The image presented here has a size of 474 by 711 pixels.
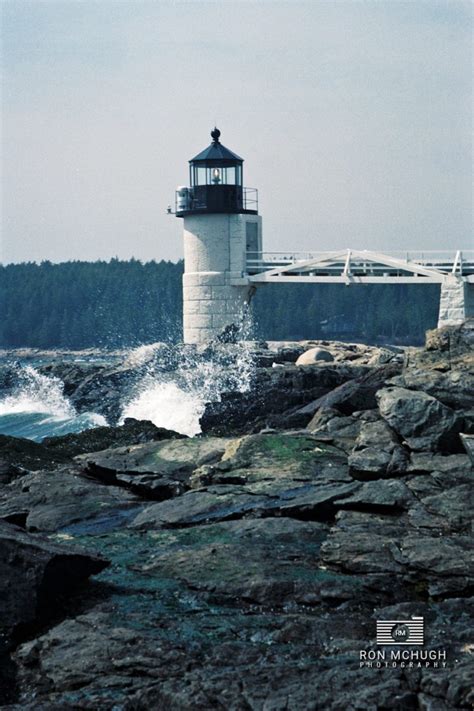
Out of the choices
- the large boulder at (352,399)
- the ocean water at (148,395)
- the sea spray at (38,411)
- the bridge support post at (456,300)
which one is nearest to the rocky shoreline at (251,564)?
the large boulder at (352,399)

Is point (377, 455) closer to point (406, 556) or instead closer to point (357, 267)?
point (406, 556)

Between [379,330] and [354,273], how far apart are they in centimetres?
3798

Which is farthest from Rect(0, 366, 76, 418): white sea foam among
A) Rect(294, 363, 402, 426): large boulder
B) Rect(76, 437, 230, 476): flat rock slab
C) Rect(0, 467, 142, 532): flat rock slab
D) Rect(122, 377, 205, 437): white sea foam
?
Rect(0, 467, 142, 532): flat rock slab

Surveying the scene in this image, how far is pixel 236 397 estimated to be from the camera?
16.3m

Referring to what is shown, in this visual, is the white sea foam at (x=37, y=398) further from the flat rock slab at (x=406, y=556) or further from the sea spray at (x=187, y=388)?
the flat rock slab at (x=406, y=556)

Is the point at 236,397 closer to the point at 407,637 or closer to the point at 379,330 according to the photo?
the point at 407,637

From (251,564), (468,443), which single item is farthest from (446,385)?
(251,564)

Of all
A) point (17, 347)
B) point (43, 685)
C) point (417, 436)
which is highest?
point (417, 436)

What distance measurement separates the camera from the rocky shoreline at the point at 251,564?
5.43m

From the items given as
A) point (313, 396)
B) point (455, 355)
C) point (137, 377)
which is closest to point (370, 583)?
point (455, 355)

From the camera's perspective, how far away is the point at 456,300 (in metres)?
27.9

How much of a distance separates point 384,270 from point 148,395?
10.1m

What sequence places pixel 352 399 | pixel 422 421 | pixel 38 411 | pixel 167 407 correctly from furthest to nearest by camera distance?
pixel 38 411 < pixel 167 407 < pixel 352 399 < pixel 422 421

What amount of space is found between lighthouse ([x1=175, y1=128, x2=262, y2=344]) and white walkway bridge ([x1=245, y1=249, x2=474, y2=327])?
0.65 meters
